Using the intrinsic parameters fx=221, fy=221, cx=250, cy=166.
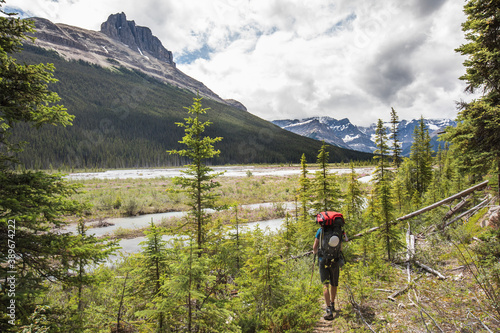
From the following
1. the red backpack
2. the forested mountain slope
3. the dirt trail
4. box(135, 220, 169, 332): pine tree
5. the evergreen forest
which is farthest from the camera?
the forested mountain slope

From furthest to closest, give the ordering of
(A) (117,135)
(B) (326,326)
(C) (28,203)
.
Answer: (A) (117,135)
(B) (326,326)
(C) (28,203)

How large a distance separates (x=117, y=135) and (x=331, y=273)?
556ft

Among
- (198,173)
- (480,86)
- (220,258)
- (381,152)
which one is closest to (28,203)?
(198,173)

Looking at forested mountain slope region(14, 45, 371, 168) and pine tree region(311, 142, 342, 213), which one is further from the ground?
forested mountain slope region(14, 45, 371, 168)

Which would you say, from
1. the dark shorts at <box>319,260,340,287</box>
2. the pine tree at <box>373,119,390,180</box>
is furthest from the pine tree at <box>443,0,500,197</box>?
the pine tree at <box>373,119,390,180</box>

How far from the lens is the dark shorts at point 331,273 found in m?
4.73

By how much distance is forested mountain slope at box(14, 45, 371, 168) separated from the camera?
4141 inches

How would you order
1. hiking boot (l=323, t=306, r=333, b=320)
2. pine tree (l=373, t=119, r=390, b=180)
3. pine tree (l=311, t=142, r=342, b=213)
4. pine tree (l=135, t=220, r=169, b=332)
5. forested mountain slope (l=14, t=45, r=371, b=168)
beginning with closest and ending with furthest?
pine tree (l=135, t=220, r=169, b=332)
hiking boot (l=323, t=306, r=333, b=320)
pine tree (l=311, t=142, r=342, b=213)
pine tree (l=373, t=119, r=390, b=180)
forested mountain slope (l=14, t=45, r=371, b=168)

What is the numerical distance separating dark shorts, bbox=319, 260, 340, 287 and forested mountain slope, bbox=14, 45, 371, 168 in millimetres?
114743

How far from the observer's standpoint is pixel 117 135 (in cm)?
14675

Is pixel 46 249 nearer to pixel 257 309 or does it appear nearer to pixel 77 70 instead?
pixel 257 309

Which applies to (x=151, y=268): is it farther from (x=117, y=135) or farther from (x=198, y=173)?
(x=117, y=135)

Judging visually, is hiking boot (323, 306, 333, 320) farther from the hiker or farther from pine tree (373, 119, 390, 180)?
pine tree (373, 119, 390, 180)

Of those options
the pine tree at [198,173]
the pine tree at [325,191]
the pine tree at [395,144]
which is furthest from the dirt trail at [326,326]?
the pine tree at [395,144]
